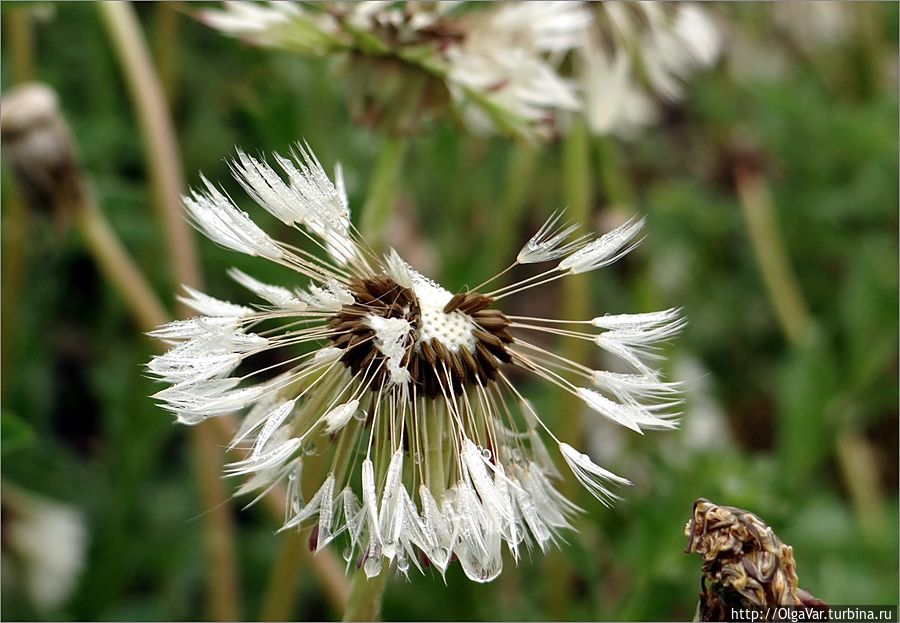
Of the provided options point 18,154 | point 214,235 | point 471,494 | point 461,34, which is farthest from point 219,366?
point 18,154

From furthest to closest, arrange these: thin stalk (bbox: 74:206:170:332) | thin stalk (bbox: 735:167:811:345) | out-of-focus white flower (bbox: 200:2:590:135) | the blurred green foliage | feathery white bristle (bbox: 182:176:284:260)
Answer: thin stalk (bbox: 735:167:811:345)
the blurred green foliage
thin stalk (bbox: 74:206:170:332)
out-of-focus white flower (bbox: 200:2:590:135)
feathery white bristle (bbox: 182:176:284:260)

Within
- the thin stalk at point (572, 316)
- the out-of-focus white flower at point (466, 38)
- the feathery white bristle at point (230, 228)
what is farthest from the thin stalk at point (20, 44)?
the feathery white bristle at point (230, 228)

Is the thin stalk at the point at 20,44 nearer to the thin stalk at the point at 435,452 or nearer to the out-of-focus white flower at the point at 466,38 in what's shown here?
the out-of-focus white flower at the point at 466,38

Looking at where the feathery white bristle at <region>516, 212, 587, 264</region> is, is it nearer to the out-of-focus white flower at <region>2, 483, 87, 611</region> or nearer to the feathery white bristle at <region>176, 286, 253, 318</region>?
the feathery white bristle at <region>176, 286, 253, 318</region>

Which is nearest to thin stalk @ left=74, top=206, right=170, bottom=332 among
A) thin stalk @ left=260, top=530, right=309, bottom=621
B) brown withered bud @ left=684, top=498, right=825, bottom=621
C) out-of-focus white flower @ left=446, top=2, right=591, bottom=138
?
thin stalk @ left=260, top=530, right=309, bottom=621

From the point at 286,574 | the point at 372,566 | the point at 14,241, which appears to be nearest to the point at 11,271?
the point at 14,241
